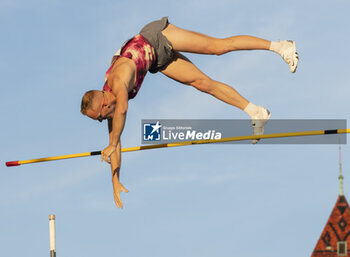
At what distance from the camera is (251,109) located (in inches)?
579

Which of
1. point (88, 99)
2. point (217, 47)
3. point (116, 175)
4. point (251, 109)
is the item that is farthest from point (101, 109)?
point (251, 109)

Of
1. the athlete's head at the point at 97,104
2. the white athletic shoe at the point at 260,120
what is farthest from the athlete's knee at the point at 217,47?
the athlete's head at the point at 97,104

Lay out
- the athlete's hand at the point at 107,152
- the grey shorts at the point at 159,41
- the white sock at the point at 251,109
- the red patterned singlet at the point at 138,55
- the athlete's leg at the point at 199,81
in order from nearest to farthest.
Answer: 1. the athlete's hand at the point at 107,152
2. the red patterned singlet at the point at 138,55
3. the grey shorts at the point at 159,41
4. the athlete's leg at the point at 199,81
5. the white sock at the point at 251,109

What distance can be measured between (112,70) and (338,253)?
161 feet

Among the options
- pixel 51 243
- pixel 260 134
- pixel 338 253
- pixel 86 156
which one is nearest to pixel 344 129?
pixel 260 134

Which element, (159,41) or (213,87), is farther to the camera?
(213,87)

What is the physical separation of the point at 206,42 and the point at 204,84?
2.51 feet

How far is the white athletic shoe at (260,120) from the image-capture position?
1475cm

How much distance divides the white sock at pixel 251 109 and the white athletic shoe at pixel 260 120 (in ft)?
0.18

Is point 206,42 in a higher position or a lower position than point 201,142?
higher

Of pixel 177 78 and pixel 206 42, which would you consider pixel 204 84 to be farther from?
pixel 206 42

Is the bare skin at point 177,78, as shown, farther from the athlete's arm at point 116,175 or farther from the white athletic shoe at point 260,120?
the white athletic shoe at point 260,120

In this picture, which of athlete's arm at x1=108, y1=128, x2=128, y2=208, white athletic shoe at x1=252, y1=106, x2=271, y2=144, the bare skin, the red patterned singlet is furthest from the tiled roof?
the red patterned singlet

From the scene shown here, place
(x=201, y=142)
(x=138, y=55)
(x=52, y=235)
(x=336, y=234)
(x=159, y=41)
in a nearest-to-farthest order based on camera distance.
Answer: (x=138, y=55), (x=159, y=41), (x=201, y=142), (x=52, y=235), (x=336, y=234)
